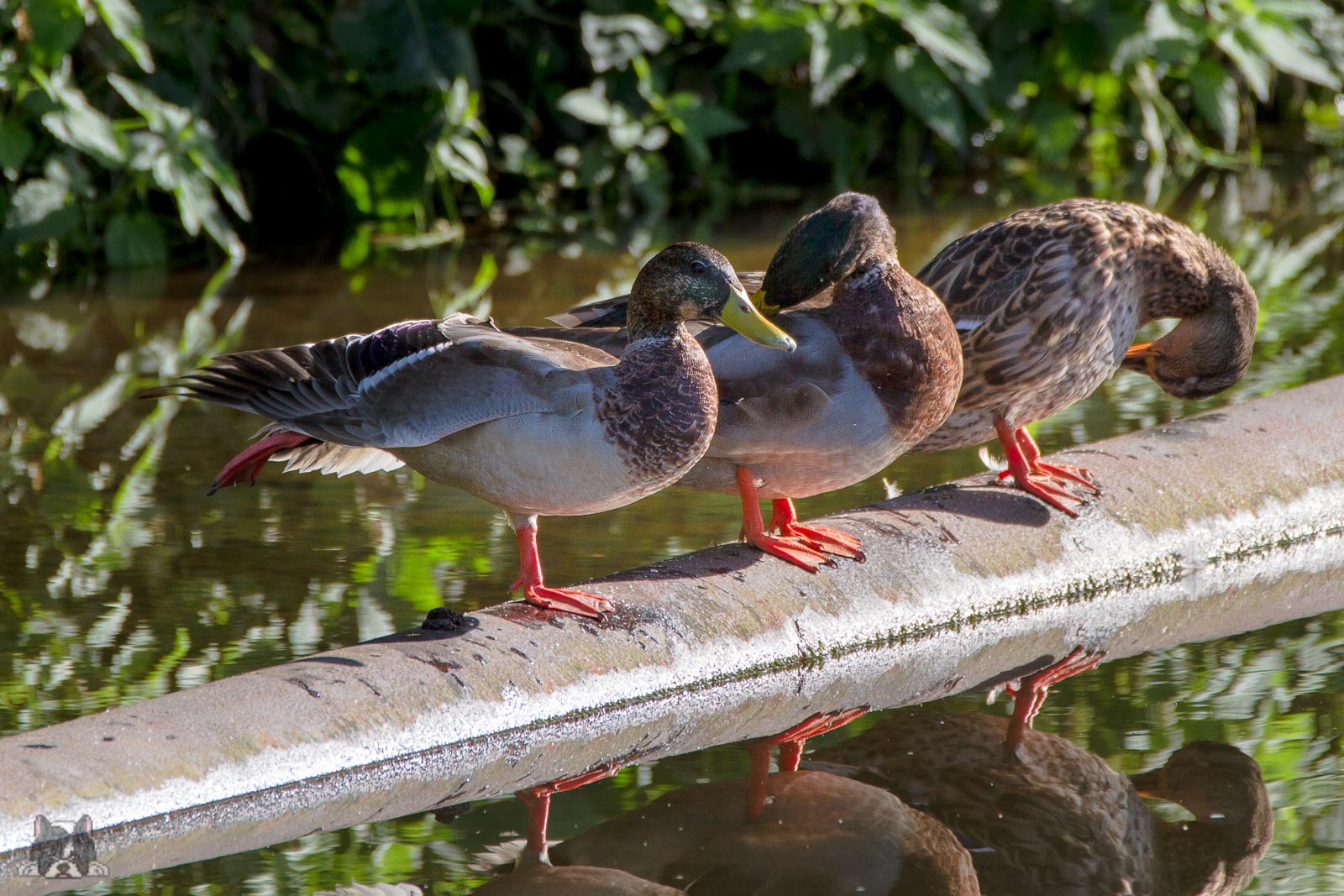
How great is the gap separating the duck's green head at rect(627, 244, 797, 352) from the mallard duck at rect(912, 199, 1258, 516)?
0.81 m

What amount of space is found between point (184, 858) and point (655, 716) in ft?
3.04

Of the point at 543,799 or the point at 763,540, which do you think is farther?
the point at 763,540

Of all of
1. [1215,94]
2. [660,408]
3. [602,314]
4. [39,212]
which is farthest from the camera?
[1215,94]

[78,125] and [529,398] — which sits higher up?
[78,125]

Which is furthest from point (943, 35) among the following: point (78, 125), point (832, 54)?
point (78, 125)

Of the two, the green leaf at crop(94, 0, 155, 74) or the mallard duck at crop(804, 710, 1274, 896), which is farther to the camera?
the green leaf at crop(94, 0, 155, 74)

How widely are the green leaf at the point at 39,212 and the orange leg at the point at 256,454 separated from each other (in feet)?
13.7

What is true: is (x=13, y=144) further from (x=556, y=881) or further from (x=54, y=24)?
(x=556, y=881)

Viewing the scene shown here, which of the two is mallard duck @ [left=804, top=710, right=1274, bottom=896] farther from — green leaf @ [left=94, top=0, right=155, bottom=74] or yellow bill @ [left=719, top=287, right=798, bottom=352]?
green leaf @ [left=94, top=0, right=155, bottom=74]

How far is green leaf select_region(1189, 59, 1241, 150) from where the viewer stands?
9500mm

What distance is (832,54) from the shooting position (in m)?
8.52

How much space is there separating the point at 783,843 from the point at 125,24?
17.0ft

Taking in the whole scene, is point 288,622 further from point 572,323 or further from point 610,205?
Result: point 610,205

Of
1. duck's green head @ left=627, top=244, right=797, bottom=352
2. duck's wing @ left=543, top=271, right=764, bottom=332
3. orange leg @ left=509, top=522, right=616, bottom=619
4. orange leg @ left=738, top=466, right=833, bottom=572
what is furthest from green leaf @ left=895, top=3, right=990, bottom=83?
orange leg @ left=509, top=522, right=616, bottom=619
